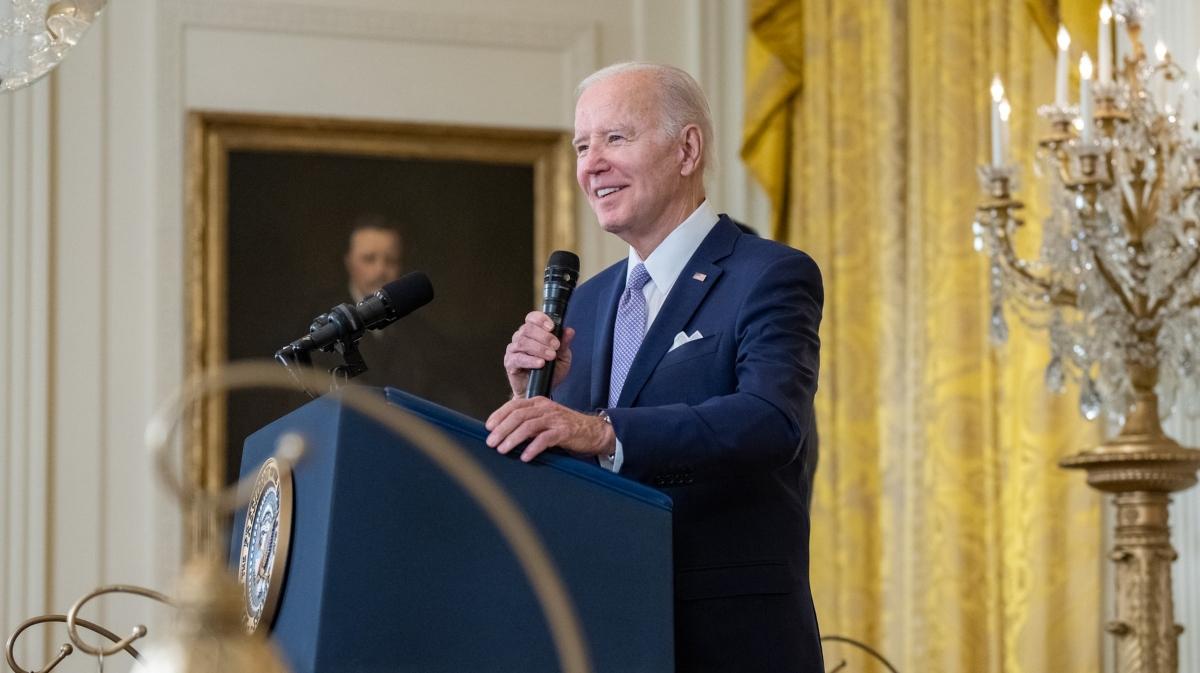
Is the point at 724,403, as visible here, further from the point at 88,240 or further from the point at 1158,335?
the point at 88,240

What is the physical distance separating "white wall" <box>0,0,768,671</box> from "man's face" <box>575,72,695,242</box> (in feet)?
11.9

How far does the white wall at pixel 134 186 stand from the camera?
19.6 ft

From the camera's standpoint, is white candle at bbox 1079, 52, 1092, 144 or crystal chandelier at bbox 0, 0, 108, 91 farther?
white candle at bbox 1079, 52, 1092, 144

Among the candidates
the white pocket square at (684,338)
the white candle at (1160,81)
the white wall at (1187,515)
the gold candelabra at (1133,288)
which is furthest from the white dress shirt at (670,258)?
the white wall at (1187,515)

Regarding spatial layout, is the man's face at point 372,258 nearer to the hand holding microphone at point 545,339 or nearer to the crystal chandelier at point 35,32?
the crystal chandelier at point 35,32

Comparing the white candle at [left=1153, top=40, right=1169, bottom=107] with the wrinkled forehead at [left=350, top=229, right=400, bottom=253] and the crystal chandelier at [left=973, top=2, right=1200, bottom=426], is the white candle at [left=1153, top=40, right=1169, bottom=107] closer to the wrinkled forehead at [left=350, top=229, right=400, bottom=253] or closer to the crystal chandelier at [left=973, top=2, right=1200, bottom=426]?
the crystal chandelier at [left=973, top=2, right=1200, bottom=426]

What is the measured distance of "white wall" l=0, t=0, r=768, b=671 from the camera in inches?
235

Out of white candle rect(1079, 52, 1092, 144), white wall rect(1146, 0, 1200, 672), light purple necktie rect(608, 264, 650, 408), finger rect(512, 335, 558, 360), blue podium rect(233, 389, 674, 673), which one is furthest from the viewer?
white wall rect(1146, 0, 1200, 672)

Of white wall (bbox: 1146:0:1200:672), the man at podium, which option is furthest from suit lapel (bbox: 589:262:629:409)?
white wall (bbox: 1146:0:1200:672)

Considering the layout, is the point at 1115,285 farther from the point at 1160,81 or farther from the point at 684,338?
the point at 684,338

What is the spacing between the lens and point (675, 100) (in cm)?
280

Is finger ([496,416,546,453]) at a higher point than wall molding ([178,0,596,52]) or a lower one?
lower

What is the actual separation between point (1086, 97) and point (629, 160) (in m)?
1.95

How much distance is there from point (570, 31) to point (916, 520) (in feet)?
7.93
